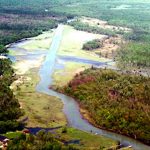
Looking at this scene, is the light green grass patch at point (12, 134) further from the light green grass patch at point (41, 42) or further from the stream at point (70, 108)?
the light green grass patch at point (41, 42)

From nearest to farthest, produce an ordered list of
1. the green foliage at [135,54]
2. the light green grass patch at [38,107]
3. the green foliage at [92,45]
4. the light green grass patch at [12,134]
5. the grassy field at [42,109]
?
the light green grass patch at [12,134] → the grassy field at [42,109] → the light green grass patch at [38,107] → the green foliage at [135,54] → the green foliage at [92,45]

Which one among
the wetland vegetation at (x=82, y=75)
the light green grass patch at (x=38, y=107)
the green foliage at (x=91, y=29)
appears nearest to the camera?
the wetland vegetation at (x=82, y=75)

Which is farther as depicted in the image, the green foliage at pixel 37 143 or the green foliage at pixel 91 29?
the green foliage at pixel 91 29

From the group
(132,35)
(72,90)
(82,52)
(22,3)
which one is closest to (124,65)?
(82,52)

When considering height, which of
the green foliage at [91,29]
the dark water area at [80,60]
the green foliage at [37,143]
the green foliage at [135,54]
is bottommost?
the green foliage at [37,143]

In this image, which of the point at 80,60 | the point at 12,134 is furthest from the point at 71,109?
the point at 80,60

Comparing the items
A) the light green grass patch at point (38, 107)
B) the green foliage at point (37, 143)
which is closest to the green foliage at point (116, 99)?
the light green grass patch at point (38, 107)

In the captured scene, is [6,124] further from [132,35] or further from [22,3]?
[22,3]

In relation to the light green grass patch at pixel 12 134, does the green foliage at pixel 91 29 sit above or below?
above

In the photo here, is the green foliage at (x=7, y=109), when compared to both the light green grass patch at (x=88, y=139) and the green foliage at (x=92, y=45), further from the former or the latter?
the green foliage at (x=92, y=45)

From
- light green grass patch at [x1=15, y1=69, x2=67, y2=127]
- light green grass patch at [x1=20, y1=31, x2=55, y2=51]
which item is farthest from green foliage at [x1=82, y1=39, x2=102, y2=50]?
light green grass patch at [x1=15, y1=69, x2=67, y2=127]
